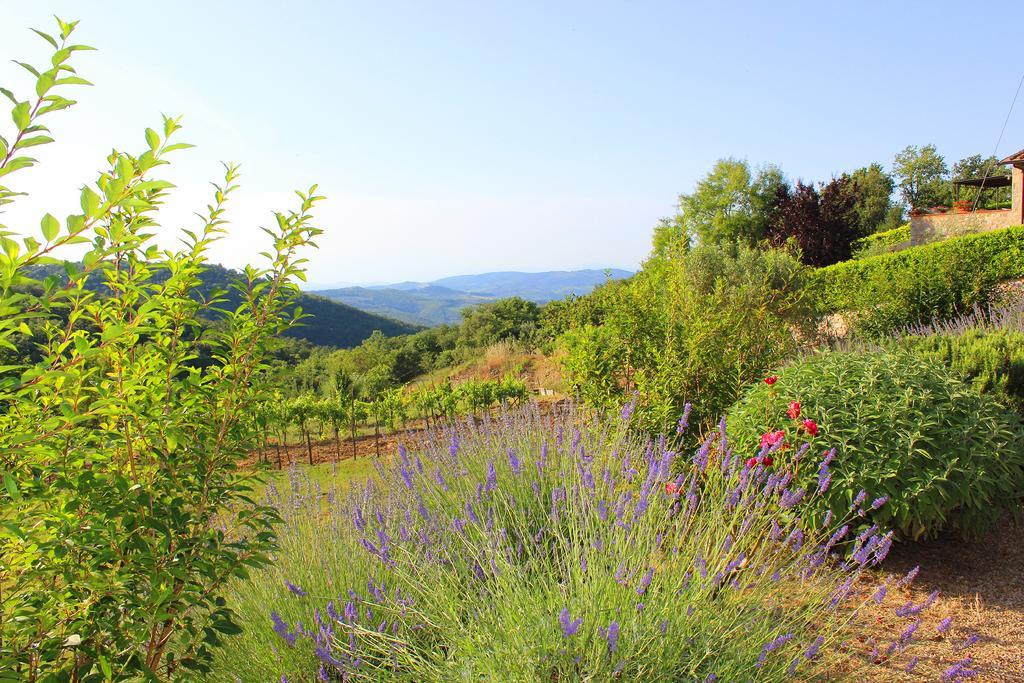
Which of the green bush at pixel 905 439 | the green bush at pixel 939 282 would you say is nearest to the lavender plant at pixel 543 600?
the green bush at pixel 905 439

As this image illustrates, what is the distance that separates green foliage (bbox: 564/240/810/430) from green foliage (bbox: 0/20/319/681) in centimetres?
383

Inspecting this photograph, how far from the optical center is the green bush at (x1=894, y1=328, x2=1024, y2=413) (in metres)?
4.43

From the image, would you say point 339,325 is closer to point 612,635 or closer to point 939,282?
point 939,282

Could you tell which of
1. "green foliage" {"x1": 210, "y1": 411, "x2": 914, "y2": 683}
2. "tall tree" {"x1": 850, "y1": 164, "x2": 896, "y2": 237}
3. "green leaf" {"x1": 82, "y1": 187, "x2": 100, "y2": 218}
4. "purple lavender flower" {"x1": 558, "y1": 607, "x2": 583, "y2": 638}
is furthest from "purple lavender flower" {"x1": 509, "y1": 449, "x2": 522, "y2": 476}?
"tall tree" {"x1": 850, "y1": 164, "x2": 896, "y2": 237}

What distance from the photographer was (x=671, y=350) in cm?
572

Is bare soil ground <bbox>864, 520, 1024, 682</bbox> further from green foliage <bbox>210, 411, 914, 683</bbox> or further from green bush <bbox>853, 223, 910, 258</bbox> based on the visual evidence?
green bush <bbox>853, 223, 910, 258</bbox>

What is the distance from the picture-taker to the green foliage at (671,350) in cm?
560

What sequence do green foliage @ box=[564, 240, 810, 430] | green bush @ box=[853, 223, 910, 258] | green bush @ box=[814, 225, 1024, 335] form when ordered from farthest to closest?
1. green bush @ box=[853, 223, 910, 258]
2. green bush @ box=[814, 225, 1024, 335]
3. green foliage @ box=[564, 240, 810, 430]

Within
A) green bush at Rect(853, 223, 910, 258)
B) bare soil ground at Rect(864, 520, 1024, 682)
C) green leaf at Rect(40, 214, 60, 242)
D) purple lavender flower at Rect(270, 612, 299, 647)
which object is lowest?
bare soil ground at Rect(864, 520, 1024, 682)

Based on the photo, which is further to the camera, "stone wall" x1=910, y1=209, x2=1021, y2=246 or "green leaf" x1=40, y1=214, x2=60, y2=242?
"stone wall" x1=910, y1=209, x2=1021, y2=246

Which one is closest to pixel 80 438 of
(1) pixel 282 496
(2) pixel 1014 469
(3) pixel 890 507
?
(1) pixel 282 496

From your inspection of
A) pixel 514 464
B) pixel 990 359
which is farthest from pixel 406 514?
pixel 990 359

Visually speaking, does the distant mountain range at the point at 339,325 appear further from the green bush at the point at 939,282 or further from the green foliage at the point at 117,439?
the green foliage at the point at 117,439

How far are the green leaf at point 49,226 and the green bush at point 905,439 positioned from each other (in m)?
3.26
